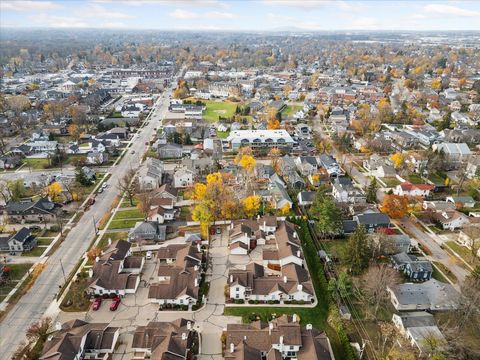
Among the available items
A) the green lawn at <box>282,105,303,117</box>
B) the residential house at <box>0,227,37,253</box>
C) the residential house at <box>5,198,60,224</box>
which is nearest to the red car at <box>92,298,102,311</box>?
the residential house at <box>0,227,37,253</box>

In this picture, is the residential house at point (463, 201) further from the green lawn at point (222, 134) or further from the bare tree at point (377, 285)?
the green lawn at point (222, 134)

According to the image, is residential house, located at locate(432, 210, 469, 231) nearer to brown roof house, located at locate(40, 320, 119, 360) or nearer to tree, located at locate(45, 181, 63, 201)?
brown roof house, located at locate(40, 320, 119, 360)

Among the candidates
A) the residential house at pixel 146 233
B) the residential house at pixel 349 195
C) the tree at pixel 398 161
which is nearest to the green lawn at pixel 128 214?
the residential house at pixel 146 233

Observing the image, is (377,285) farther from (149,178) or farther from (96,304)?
(149,178)

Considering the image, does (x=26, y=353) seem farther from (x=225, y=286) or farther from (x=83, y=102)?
(x=83, y=102)

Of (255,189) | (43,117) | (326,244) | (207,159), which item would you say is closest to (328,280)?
(326,244)

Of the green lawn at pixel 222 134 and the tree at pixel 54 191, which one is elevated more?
the green lawn at pixel 222 134

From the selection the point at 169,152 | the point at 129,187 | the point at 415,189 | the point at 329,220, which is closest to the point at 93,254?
Result: the point at 129,187
